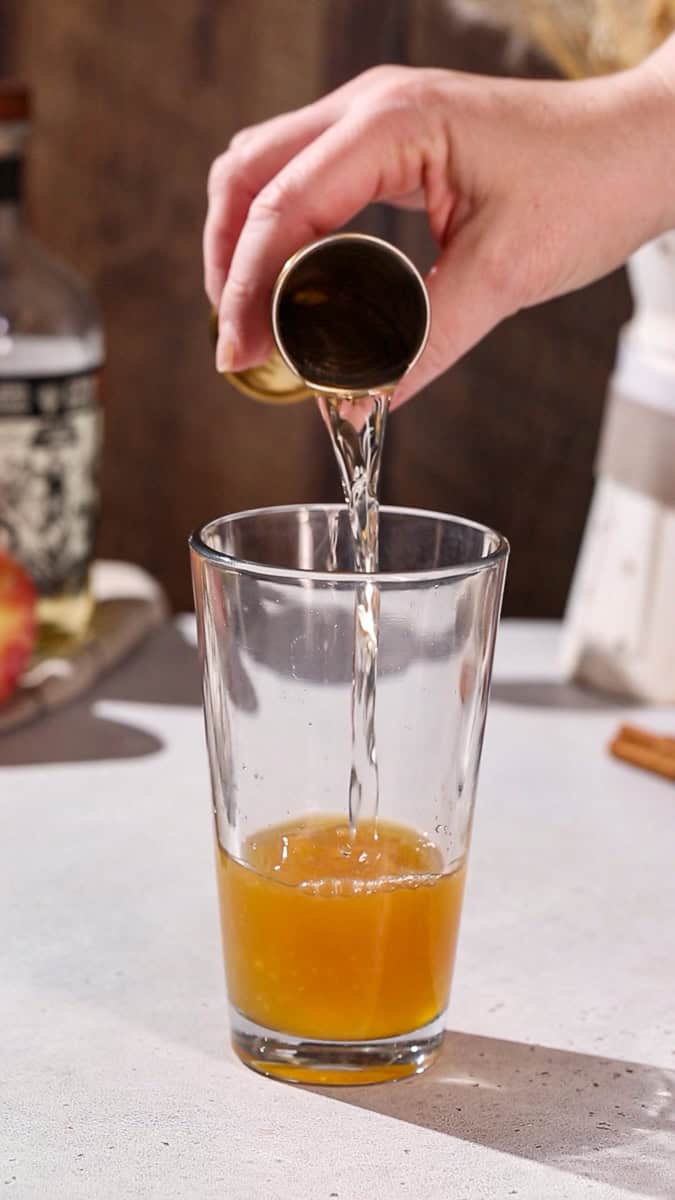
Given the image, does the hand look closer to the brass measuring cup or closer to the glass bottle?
the brass measuring cup

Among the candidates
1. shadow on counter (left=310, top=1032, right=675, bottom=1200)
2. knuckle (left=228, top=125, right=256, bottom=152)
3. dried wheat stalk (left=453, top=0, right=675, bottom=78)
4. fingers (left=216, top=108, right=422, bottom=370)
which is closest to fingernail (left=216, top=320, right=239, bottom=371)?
fingers (left=216, top=108, right=422, bottom=370)

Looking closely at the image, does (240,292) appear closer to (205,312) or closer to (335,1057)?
(335,1057)

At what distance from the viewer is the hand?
0.81 meters

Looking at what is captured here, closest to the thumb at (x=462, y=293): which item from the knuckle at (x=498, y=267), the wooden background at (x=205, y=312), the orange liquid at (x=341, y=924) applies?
the knuckle at (x=498, y=267)

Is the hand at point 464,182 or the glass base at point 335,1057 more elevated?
the hand at point 464,182

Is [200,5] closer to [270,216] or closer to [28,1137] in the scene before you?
[270,216]

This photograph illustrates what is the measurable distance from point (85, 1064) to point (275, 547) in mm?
241

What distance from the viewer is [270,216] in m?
0.80

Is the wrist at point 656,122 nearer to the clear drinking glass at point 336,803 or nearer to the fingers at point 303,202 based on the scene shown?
the fingers at point 303,202

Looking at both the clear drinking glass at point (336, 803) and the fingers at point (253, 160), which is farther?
the fingers at point (253, 160)

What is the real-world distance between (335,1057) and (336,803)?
0.11m

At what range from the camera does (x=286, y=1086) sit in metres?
0.66

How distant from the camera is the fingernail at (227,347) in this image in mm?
812

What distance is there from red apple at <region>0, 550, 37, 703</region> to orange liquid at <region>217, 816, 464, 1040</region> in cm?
50
